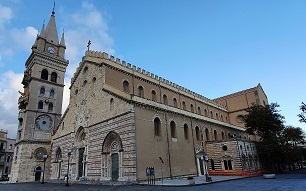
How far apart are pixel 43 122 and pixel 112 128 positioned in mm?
19973

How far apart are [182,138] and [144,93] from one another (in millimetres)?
7637

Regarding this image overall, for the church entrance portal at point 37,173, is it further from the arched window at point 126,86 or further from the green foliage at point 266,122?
the green foliage at point 266,122

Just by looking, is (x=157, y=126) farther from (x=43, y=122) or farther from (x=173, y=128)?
(x=43, y=122)

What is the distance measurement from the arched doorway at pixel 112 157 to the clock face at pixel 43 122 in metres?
18.7

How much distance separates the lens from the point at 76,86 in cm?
3045

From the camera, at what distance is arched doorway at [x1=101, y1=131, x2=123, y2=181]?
1994cm

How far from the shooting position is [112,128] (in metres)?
20.9

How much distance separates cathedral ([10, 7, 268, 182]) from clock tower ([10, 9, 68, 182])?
136 millimetres

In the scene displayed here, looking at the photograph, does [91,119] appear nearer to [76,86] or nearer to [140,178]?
[76,86]

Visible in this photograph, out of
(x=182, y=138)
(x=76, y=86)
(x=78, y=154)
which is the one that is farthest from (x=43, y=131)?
(x=182, y=138)

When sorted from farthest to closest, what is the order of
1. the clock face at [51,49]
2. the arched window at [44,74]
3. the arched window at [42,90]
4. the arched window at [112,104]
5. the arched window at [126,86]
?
the clock face at [51,49]
the arched window at [44,74]
the arched window at [42,90]
the arched window at [126,86]
the arched window at [112,104]

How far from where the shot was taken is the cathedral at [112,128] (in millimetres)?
19984

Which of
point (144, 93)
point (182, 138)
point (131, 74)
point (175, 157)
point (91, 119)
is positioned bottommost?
point (175, 157)

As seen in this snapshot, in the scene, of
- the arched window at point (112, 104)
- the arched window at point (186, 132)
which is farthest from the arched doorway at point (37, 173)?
the arched window at point (186, 132)
